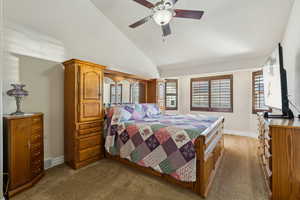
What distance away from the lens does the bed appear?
1708mm

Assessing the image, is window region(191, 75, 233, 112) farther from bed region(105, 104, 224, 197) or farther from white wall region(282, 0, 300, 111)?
bed region(105, 104, 224, 197)

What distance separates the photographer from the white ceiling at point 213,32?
8.11 feet

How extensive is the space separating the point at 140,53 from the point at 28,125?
358 centimetres

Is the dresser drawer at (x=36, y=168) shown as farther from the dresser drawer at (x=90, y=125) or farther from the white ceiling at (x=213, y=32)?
the white ceiling at (x=213, y=32)

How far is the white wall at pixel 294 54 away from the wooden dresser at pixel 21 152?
3.94 metres

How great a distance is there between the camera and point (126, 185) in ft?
6.38

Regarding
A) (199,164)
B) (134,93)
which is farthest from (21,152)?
(134,93)

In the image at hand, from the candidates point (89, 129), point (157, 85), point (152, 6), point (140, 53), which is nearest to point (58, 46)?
point (89, 129)

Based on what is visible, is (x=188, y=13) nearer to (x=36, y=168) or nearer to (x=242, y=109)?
(x=36, y=168)

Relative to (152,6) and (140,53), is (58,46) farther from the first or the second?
(140,53)

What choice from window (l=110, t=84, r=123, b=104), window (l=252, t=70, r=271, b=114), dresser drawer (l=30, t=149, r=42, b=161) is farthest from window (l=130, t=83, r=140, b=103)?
window (l=252, t=70, r=271, b=114)

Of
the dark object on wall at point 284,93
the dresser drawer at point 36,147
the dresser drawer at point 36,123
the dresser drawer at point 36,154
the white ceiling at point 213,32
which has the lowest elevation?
the dresser drawer at point 36,154

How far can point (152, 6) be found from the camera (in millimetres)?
1928

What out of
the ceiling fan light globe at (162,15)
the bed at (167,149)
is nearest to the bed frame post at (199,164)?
the bed at (167,149)
